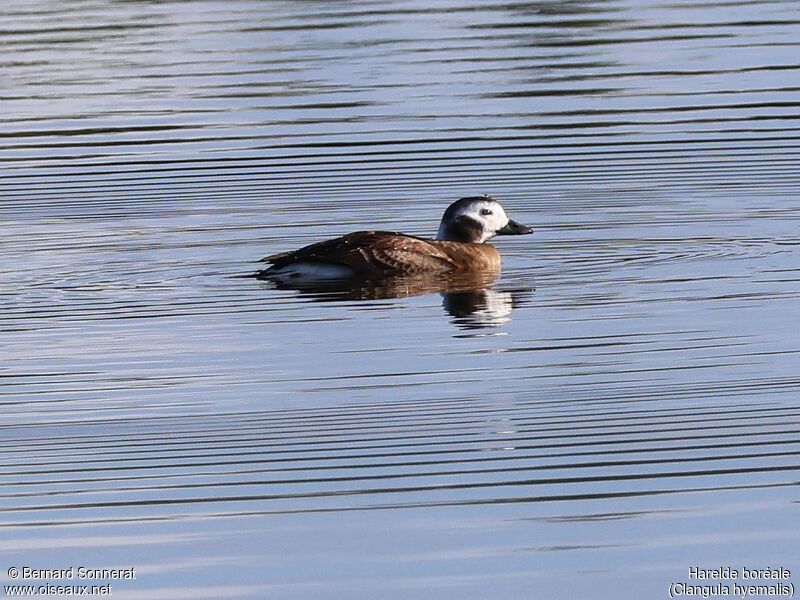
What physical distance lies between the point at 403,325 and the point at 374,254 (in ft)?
5.65

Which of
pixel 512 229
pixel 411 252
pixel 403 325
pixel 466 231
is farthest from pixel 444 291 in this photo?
pixel 403 325

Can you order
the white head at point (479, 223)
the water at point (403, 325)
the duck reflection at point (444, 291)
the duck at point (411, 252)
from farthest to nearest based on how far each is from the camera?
the white head at point (479, 223) → the duck at point (411, 252) → the duck reflection at point (444, 291) → the water at point (403, 325)

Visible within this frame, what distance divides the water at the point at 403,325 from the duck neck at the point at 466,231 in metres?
0.39

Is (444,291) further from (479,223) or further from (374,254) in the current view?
(479,223)

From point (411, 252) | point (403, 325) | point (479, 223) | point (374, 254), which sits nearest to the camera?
point (403, 325)

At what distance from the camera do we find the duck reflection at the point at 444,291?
1285 centimetres

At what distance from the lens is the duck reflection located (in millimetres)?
12849

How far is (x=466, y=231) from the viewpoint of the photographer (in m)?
14.7

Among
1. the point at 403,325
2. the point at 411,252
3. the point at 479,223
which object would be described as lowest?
the point at 403,325

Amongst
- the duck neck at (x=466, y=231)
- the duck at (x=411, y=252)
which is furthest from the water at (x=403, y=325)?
the duck neck at (x=466, y=231)

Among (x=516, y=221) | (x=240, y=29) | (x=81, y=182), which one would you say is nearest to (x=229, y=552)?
(x=516, y=221)

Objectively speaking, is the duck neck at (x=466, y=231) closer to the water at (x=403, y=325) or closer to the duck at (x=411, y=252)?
the duck at (x=411, y=252)

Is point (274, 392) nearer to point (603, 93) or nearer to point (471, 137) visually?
point (471, 137)

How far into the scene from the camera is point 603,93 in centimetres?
2111
